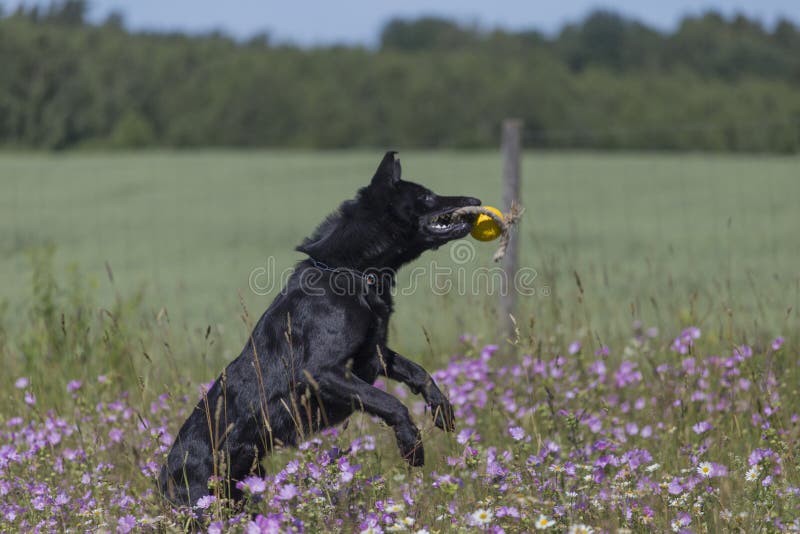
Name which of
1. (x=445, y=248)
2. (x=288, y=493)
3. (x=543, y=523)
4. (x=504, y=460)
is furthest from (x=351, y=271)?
(x=445, y=248)

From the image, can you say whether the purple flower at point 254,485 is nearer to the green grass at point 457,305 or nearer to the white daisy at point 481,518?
the green grass at point 457,305

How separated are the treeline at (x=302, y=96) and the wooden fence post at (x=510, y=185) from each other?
1084 inches

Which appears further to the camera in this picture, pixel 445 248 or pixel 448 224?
pixel 445 248

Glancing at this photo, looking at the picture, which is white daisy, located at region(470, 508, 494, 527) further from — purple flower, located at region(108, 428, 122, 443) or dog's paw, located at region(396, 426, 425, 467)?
purple flower, located at region(108, 428, 122, 443)

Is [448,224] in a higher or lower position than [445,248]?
higher

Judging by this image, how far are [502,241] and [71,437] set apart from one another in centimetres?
237

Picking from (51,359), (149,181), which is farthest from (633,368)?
(149,181)

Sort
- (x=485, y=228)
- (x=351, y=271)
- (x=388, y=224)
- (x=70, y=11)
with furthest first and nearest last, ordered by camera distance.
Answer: (x=70, y=11) → (x=485, y=228) → (x=388, y=224) → (x=351, y=271)

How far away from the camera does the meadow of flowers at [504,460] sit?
10.1ft

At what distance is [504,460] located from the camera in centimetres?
359

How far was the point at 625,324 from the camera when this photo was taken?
7.42m

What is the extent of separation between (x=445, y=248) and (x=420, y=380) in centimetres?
775

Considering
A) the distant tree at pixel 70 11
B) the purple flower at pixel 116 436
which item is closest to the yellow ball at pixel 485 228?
the purple flower at pixel 116 436

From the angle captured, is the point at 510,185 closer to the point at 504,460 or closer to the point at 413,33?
the point at 504,460
